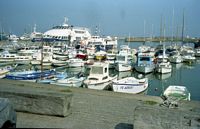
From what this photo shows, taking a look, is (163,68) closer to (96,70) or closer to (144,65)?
(144,65)

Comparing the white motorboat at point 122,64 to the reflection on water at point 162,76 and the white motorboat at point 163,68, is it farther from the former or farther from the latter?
the reflection on water at point 162,76

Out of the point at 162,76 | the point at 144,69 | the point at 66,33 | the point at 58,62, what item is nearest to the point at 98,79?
the point at 144,69

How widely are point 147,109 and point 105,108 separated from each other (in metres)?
2.96

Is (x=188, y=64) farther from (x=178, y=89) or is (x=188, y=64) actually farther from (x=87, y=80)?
(x=178, y=89)

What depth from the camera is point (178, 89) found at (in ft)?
60.7

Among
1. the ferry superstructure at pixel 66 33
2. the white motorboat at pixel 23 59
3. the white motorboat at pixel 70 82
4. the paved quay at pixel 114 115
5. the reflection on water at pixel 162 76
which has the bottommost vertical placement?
the reflection on water at pixel 162 76

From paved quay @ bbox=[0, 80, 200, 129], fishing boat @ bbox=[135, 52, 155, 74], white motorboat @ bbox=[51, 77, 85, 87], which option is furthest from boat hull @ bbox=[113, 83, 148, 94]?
fishing boat @ bbox=[135, 52, 155, 74]

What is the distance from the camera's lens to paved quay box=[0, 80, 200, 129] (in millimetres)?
6188

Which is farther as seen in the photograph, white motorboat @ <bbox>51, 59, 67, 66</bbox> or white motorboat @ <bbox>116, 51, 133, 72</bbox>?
white motorboat @ <bbox>51, 59, 67, 66</bbox>

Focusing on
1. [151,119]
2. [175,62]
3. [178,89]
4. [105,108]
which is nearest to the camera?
[151,119]

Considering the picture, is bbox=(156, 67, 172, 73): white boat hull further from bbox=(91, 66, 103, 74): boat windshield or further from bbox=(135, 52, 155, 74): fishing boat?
bbox=(91, 66, 103, 74): boat windshield

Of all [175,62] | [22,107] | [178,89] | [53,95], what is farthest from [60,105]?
[175,62]

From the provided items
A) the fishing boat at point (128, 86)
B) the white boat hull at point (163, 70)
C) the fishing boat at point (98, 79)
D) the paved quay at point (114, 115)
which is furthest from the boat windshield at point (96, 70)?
the white boat hull at point (163, 70)

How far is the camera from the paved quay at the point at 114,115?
20.3ft
